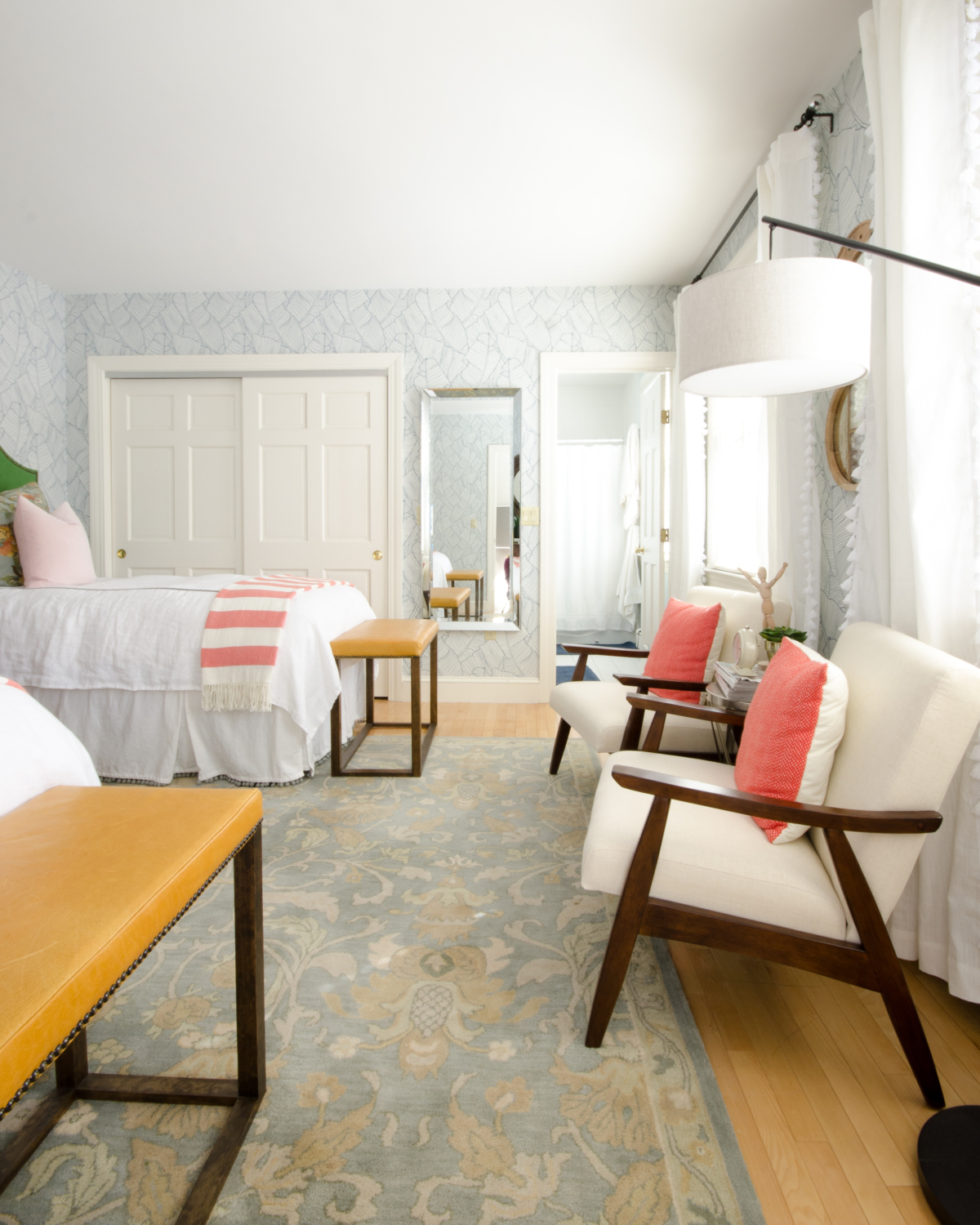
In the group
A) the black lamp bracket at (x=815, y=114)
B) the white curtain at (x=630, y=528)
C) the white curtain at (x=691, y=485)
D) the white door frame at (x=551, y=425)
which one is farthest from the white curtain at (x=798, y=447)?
the white curtain at (x=630, y=528)

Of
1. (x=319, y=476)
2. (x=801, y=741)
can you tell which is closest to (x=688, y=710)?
(x=801, y=741)

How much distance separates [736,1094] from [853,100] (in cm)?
285

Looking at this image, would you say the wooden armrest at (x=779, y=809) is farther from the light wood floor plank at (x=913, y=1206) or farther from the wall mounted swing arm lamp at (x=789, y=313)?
the wall mounted swing arm lamp at (x=789, y=313)

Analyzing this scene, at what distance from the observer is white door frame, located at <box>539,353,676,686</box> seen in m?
4.25

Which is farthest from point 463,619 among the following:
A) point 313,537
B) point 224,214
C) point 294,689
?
point 224,214

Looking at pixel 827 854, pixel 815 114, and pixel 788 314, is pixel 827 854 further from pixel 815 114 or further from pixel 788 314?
pixel 815 114

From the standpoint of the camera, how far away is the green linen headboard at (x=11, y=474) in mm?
3914

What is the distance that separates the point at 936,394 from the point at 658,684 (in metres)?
1.19

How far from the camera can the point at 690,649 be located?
2.54m

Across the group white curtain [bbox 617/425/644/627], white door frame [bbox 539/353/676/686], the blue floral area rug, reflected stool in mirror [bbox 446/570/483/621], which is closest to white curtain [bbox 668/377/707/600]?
white door frame [bbox 539/353/676/686]

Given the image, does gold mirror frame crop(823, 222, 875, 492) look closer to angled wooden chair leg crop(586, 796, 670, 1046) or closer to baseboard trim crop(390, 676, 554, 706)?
angled wooden chair leg crop(586, 796, 670, 1046)

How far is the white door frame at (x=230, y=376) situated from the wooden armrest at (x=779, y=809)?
126 inches

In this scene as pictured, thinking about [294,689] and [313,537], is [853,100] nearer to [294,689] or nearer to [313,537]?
[294,689]

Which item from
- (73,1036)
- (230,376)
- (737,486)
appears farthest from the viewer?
(230,376)
